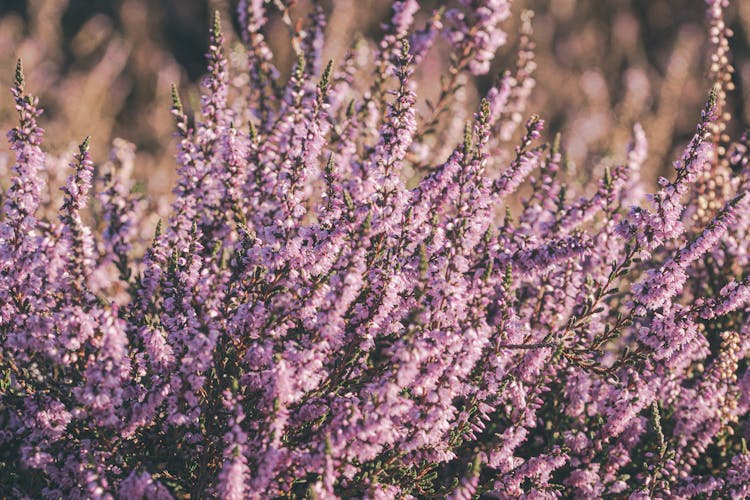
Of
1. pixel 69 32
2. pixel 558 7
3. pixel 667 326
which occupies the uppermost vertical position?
pixel 558 7

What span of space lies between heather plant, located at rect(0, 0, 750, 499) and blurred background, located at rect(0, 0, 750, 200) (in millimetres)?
2554

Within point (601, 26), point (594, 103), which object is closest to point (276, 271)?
point (594, 103)

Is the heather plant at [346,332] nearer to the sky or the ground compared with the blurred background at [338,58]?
nearer to the ground

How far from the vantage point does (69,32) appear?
502 inches

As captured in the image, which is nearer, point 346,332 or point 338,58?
point 346,332

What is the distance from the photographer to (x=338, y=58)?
8102 millimetres

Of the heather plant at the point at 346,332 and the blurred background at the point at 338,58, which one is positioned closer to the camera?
the heather plant at the point at 346,332

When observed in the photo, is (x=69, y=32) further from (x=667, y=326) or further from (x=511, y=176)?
(x=667, y=326)

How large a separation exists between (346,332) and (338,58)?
5802mm

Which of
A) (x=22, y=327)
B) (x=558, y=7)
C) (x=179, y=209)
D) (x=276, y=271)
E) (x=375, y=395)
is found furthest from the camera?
(x=558, y=7)

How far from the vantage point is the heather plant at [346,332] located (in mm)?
2586

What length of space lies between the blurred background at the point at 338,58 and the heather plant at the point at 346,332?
8.38 feet

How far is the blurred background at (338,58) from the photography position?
26.8ft

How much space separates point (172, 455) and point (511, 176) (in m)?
2.24
